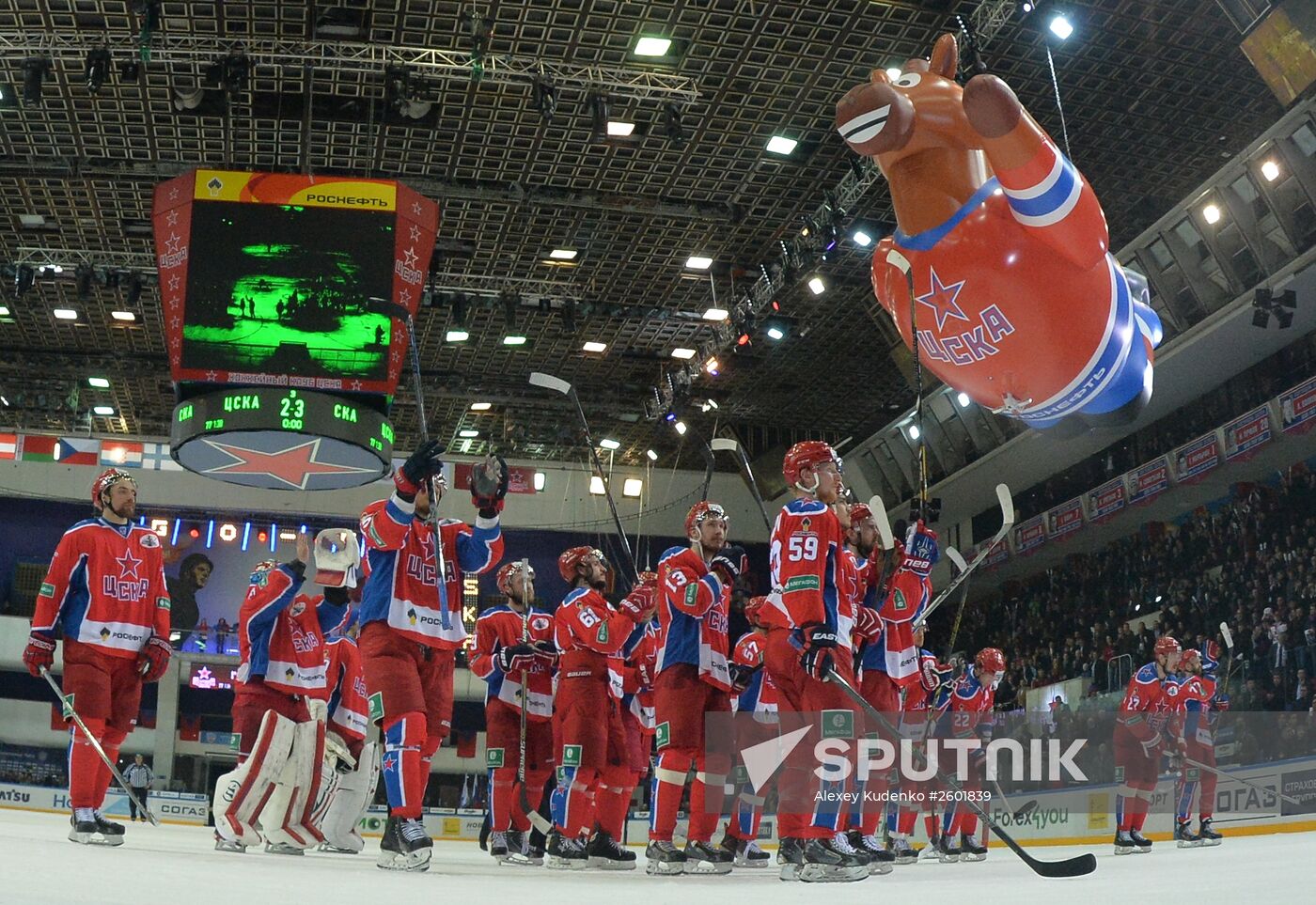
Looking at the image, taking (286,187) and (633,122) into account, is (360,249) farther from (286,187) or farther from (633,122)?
(633,122)

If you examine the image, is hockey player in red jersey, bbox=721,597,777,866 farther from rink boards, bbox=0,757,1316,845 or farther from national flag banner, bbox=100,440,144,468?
national flag banner, bbox=100,440,144,468

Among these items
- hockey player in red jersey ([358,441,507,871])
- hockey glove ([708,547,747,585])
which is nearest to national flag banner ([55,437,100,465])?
hockey player in red jersey ([358,441,507,871])

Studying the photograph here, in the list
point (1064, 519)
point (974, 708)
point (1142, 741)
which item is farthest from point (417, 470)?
point (1064, 519)

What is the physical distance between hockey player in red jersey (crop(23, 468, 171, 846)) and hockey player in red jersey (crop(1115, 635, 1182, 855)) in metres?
6.19

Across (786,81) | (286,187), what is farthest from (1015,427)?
(286,187)

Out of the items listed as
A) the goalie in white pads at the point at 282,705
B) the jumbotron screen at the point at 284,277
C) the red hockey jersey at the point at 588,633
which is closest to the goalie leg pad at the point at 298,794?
the goalie in white pads at the point at 282,705

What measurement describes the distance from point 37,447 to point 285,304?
47.8 feet

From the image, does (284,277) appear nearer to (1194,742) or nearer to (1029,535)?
(1194,742)

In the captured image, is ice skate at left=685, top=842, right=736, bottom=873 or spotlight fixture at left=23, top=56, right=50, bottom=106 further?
spotlight fixture at left=23, top=56, right=50, bottom=106

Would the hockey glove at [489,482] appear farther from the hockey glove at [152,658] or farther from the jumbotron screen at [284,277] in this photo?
the jumbotron screen at [284,277]

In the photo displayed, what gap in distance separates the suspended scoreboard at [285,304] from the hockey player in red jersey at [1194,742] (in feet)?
21.6

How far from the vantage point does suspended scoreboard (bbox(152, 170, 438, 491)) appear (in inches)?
397

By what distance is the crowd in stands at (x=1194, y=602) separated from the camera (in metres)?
12.1

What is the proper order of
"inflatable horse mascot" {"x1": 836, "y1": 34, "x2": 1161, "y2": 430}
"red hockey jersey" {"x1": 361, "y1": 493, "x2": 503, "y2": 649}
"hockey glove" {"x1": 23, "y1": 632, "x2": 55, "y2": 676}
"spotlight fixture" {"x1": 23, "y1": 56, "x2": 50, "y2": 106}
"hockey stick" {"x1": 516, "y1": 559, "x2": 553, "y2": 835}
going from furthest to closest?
"spotlight fixture" {"x1": 23, "y1": 56, "x2": 50, "y2": 106}, "hockey stick" {"x1": 516, "y1": 559, "x2": 553, "y2": 835}, "hockey glove" {"x1": 23, "y1": 632, "x2": 55, "y2": 676}, "red hockey jersey" {"x1": 361, "y1": 493, "x2": 503, "y2": 649}, "inflatable horse mascot" {"x1": 836, "y1": 34, "x2": 1161, "y2": 430}
